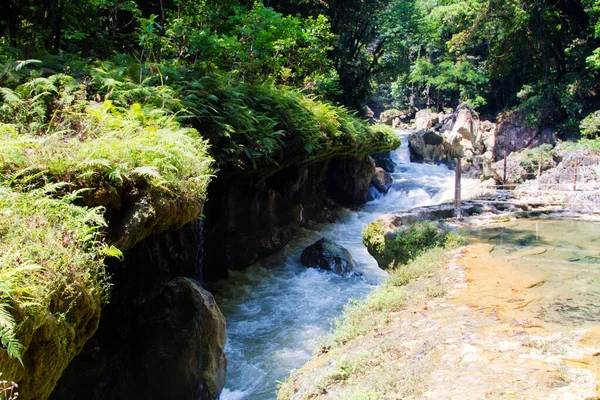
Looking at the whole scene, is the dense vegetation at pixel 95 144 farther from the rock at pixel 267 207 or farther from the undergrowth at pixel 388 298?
the undergrowth at pixel 388 298

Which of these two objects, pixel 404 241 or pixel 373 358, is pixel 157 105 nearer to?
pixel 373 358

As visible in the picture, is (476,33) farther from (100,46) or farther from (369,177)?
(100,46)

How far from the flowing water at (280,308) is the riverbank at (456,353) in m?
1.64

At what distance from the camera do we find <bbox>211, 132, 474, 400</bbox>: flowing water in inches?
284

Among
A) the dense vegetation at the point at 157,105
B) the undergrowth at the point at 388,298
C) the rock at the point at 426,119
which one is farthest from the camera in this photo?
the rock at the point at 426,119

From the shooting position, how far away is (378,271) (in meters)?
11.9

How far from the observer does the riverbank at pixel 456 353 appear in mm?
3990

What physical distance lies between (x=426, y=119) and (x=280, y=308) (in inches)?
1161

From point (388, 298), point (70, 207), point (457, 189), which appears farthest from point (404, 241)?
point (70, 207)

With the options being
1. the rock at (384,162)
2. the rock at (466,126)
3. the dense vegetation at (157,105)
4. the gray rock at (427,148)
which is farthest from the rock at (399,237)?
the rock at (466,126)

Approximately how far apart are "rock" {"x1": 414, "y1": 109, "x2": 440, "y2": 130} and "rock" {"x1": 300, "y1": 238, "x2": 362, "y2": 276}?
1001 inches

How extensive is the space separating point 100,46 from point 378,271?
9.65 meters

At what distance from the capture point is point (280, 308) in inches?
379

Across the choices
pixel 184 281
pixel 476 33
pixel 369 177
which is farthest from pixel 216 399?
pixel 476 33
